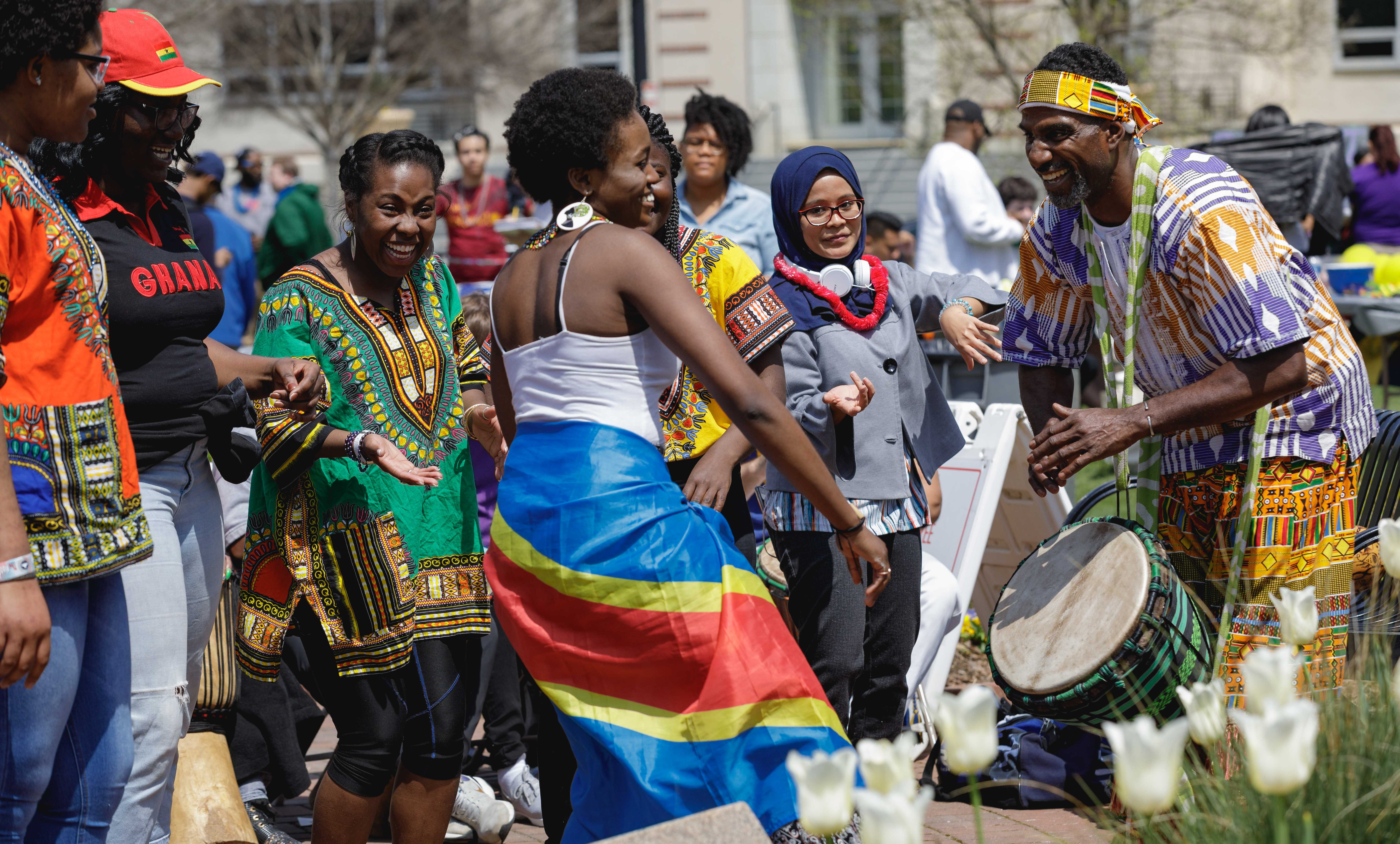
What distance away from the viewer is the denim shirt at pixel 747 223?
6395mm

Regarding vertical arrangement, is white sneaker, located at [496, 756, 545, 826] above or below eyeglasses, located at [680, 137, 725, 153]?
below

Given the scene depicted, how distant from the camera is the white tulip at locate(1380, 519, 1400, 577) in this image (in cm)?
245

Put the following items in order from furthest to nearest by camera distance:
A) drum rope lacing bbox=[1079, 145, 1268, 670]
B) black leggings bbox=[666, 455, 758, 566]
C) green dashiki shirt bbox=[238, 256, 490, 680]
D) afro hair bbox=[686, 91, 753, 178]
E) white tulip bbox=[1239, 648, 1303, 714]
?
1. afro hair bbox=[686, 91, 753, 178]
2. black leggings bbox=[666, 455, 758, 566]
3. green dashiki shirt bbox=[238, 256, 490, 680]
4. drum rope lacing bbox=[1079, 145, 1268, 670]
5. white tulip bbox=[1239, 648, 1303, 714]

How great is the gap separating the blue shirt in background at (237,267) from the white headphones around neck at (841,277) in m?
5.85

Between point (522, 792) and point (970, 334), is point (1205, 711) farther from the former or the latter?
point (522, 792)

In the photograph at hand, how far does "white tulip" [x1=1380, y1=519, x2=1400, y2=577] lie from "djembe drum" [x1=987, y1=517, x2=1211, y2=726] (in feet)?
1.88

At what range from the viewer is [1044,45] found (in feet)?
66.4

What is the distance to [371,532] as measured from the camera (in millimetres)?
3668

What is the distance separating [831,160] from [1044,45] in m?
17.2

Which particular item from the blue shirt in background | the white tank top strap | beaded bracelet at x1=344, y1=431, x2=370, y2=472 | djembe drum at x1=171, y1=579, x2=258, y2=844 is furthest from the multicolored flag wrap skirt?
the blue shirt in background

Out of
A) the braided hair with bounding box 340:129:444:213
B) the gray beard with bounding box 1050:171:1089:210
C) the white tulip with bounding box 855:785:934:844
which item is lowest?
the white tulip with bounding box 855:785:934:844

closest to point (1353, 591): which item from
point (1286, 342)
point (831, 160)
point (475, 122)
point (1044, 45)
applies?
point (1286, 342)

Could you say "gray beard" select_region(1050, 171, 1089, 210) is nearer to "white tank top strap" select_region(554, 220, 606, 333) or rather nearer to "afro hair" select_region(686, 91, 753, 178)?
"white tank top strap" select_region(554, 220, 606, 333)

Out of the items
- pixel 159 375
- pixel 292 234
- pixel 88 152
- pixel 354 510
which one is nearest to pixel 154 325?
pixel 159 375
